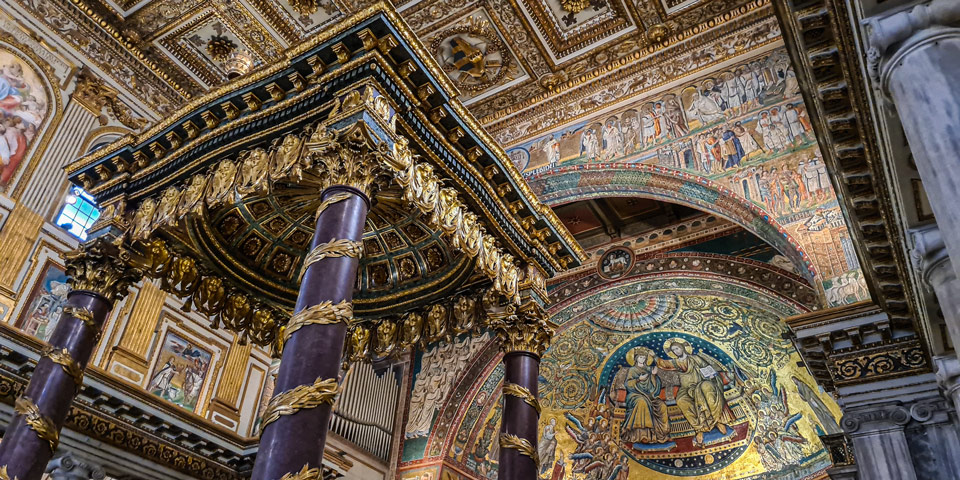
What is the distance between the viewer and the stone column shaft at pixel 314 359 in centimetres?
363

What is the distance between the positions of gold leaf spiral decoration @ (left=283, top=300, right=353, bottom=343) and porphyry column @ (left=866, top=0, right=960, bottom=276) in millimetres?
2997

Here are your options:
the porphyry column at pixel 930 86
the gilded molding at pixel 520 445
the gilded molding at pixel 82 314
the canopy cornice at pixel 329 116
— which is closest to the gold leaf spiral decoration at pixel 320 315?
the canopy cornice at pixel 329 116

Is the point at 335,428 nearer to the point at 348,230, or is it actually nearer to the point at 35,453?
the point at 35,453

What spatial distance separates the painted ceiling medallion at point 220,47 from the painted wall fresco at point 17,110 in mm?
2306

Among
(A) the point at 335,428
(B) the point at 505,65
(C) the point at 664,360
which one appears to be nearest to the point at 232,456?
(A) the point at 335,428

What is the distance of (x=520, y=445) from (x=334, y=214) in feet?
8.49

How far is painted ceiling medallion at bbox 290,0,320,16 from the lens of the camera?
981 centimetres

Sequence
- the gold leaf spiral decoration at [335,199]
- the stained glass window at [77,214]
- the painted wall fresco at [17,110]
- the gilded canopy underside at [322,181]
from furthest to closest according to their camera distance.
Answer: the stained glass window at [77,214] → the painted wall fresco at [17,110] → the gilded canopy underside at [322,181] → the gold leaf spiral decoration at [335,199]

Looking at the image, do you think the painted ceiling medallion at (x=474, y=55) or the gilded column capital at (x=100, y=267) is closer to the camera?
the gilded column capital at (x=100, y=267)

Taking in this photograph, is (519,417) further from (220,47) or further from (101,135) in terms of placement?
(220,47)

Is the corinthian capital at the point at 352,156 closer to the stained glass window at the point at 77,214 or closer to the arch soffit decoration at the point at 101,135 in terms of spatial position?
the stained glass window at the point at 77,214

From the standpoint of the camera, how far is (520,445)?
576 cm

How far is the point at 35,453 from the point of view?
16.4 ft

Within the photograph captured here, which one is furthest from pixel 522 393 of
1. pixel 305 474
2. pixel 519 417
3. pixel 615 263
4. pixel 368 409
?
pixel 368 409
